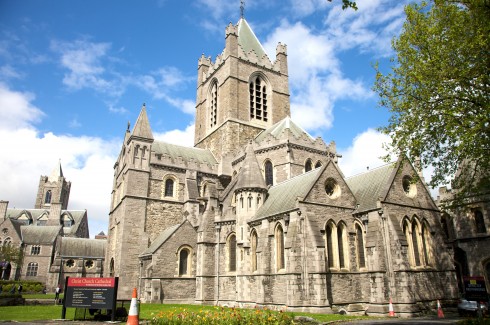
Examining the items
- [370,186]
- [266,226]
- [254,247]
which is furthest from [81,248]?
[370,186]

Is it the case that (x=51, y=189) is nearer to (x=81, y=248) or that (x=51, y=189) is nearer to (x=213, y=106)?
(x=81, y=248)

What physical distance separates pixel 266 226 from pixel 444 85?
1316 cm

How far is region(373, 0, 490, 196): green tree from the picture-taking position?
15.1 m

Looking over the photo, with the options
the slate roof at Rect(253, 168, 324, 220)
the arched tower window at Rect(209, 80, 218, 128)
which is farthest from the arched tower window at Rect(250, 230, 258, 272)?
the arched tower window at Rect(209, 80, 218, 128)

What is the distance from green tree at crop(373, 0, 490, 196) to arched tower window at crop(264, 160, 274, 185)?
15516 millimetres

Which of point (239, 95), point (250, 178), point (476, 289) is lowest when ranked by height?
point (476, 289)

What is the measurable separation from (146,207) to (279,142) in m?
13.3

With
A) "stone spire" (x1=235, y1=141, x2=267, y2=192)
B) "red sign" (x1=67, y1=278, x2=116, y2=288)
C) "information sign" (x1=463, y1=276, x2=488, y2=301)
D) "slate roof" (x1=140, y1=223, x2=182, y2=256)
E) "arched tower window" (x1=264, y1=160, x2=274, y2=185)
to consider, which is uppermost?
"arched tower window" (x1=264, y1=160, x2=274, y2=185)

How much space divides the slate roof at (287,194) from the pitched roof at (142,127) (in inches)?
551

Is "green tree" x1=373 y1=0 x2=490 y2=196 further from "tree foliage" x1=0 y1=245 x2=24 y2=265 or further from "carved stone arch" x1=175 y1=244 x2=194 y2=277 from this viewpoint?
"tree foliage" x1=0 y1=245 x2=24 y2=265

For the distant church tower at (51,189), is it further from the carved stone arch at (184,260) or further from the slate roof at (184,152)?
the carved stone arch at (184,260)

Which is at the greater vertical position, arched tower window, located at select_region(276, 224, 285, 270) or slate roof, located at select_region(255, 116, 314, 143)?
slate roof, located at select_region(255, 116, 314, 143)

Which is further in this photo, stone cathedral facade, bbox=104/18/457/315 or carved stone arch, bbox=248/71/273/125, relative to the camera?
carved stone arch, bbox=248/71/273/125

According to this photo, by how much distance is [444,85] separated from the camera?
1612 centimetres
